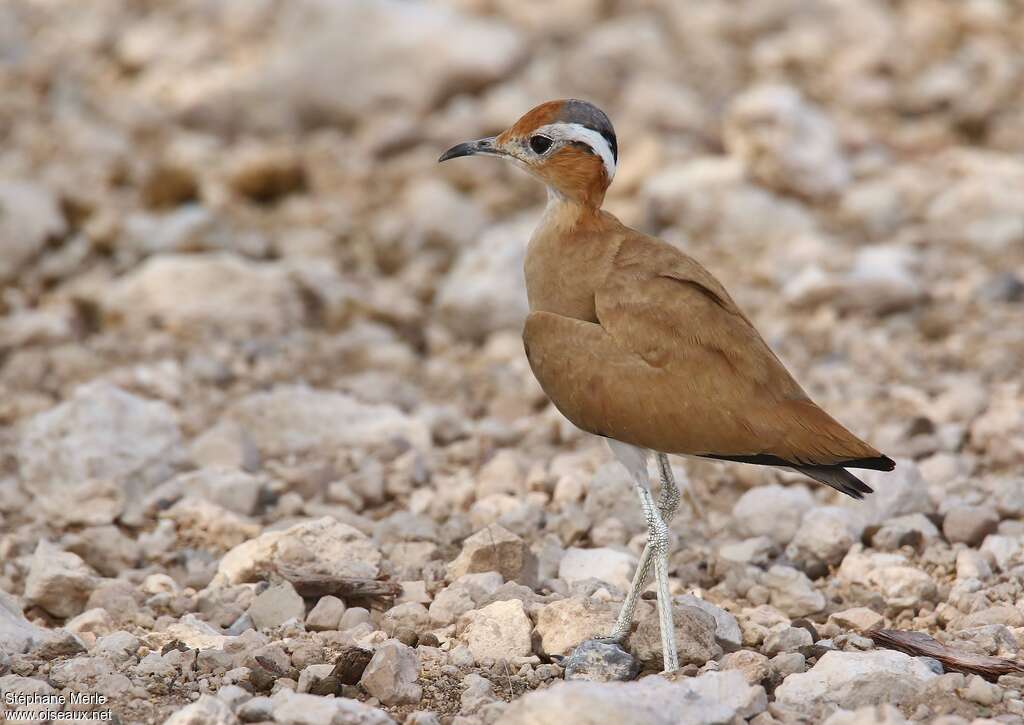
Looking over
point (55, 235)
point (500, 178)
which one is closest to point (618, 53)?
point (500, 178)

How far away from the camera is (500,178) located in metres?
10.9

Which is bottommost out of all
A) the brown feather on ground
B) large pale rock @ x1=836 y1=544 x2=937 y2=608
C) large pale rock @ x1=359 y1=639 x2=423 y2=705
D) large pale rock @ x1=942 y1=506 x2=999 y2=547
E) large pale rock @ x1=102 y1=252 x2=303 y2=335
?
large pale rock @ x1=359 y1=639 x2=423 y2=705

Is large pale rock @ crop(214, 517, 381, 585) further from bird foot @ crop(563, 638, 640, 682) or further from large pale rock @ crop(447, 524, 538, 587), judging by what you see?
bird foot @ crop(563, 638, 640, 682)

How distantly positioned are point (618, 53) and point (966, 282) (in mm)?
4851

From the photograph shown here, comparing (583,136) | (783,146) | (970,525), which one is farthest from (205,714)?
(783,146)

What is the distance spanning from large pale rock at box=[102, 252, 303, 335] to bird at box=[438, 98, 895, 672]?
12.7 feet

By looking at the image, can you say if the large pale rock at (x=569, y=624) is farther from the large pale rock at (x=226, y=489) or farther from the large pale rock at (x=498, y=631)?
the large pale rock at (x=226, y=489)

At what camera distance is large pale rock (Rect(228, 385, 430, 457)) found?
7.11 m

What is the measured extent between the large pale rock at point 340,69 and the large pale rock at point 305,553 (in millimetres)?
7058

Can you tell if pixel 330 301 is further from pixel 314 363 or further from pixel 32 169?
pixel 32 169

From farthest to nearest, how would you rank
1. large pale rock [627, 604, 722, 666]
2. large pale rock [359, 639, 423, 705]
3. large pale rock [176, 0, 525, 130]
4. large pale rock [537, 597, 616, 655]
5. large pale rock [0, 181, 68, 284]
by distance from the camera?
1. large pale rock [176, 0, 525, 130]
2. large pale rock [0, 181, 68, 284]
3. large pale rock [537, 597, 616, 655]
4. large pale rock [627, 604, 722, 666]
5. large pale rock [359, 639, 423, 705]

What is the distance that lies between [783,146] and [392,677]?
276 inches

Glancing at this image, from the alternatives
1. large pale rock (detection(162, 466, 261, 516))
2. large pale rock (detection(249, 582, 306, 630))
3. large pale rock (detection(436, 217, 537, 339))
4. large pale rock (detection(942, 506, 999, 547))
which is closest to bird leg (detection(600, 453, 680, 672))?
large pale rock (detection(249, 582, 306, 630))

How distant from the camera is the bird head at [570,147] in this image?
5.34m
